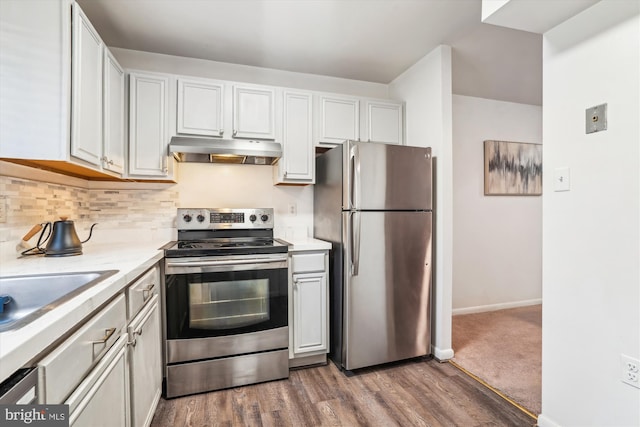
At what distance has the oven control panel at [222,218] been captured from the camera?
2.54m

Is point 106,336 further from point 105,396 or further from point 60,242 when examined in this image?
point 60,242

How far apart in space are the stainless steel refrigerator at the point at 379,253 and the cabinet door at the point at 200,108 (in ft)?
3.18

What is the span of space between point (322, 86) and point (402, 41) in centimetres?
88

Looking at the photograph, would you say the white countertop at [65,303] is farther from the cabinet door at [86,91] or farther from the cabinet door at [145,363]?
the cabinet door at [86,91]

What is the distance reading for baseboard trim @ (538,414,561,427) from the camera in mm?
1654

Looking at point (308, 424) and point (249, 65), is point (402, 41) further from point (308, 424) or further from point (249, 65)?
point (308, 424)

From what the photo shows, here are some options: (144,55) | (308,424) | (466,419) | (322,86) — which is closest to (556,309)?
(466,419)

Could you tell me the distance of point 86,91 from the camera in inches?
64.8

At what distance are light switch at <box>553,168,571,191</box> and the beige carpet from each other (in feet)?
4.26

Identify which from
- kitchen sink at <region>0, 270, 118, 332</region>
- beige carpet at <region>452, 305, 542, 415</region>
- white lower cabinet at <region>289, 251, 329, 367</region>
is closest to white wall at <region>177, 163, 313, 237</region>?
white lower cabinet at <region>289, 251, 329, 367</region>

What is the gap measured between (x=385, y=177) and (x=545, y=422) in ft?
5.50

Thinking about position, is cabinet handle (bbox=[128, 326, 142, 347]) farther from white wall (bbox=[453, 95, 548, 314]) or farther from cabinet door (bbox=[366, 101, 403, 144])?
white wall (bbox=[453, 95, 548, 314])

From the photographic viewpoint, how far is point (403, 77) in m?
3.07

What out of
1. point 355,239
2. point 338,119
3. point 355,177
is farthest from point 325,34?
point 355,239
